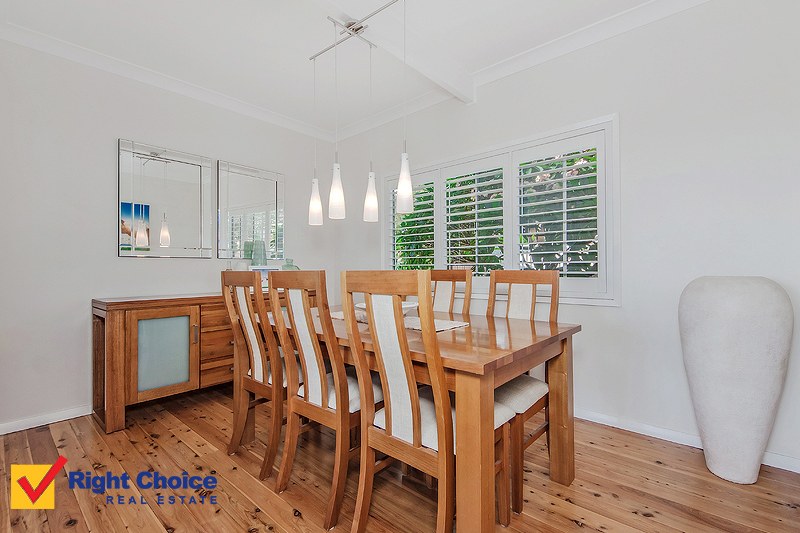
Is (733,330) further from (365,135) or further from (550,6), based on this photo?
(365,135)

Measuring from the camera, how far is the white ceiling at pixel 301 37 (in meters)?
2.33

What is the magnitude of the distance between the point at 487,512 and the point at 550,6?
2745mm

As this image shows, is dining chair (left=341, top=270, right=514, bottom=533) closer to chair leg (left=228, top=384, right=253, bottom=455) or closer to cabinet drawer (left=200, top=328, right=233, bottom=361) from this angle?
chair leg (left=228, top=384, right=253, bottom=455)

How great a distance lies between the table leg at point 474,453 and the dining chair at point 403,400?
6 cm

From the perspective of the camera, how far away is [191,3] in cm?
A: 228

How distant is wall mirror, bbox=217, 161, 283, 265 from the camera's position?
3.55m

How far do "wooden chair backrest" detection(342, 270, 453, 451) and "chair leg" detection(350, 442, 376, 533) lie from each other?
136mm

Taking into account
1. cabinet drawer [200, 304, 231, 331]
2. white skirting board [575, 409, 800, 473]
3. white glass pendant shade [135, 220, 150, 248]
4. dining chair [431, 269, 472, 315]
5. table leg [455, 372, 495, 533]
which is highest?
white glass pendant shade [135, 220, 150, 248]

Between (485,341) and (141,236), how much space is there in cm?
289

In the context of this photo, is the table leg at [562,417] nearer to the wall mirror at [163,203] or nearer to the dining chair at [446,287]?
the dining chair at [446,287]

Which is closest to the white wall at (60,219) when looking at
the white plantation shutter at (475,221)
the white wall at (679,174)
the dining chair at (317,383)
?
the dining chair at (317,383)

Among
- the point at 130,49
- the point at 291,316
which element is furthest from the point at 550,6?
the point at 130,49

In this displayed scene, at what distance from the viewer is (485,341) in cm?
157

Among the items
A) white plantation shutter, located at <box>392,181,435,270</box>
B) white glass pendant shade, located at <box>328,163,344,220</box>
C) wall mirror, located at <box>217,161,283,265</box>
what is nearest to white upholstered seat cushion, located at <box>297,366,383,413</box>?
white glass pendant shade, located at <box>328,163,344,220</box>
